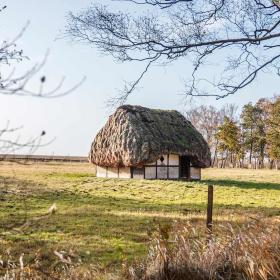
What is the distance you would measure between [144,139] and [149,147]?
752 mm

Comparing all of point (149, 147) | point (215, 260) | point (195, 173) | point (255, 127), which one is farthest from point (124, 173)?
point (255, 127)

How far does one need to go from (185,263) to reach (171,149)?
24.7 meters

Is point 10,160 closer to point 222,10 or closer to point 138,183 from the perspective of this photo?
point 222,10

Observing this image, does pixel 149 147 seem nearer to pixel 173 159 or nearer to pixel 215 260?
pixel 173 159

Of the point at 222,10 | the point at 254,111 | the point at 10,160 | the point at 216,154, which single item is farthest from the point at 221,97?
the point at 216,154

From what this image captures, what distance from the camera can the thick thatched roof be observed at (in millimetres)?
30106

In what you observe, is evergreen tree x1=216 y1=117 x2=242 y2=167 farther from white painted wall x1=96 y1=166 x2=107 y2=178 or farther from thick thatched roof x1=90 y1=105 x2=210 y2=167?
white painted wall x1=96 y1=166 x2=107 y2=178

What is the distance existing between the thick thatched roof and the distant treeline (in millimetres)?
23586

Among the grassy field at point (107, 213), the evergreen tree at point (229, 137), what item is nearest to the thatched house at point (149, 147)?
the grassy field at point (107, 213)

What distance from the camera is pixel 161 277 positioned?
5883mm

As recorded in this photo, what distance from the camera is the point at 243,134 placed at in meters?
61.8

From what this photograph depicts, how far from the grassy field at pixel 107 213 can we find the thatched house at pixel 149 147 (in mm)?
2457

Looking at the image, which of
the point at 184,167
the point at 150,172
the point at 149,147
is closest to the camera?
the point at 149,147

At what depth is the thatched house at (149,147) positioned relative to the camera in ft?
99.2
